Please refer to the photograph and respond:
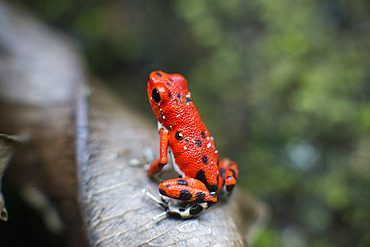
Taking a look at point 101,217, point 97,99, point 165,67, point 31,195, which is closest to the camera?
point 101,217

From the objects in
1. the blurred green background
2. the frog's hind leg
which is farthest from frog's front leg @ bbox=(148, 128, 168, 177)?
the blurred green background

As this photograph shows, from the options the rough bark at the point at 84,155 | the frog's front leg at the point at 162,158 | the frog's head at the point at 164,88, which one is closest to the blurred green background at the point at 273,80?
the rough bark at the point at 84,155

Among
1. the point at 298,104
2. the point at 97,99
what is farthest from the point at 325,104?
the point at 97,99

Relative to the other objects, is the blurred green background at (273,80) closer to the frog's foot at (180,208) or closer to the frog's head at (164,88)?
the frog's foot at (180,208)

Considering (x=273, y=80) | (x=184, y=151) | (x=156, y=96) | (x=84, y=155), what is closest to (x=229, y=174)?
(x=184, y=151)

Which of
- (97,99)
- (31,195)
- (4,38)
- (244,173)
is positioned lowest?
(244,173)

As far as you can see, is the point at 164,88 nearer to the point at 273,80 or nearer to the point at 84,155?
the point at 84,155

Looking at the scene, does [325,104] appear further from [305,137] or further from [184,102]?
[184,102]
